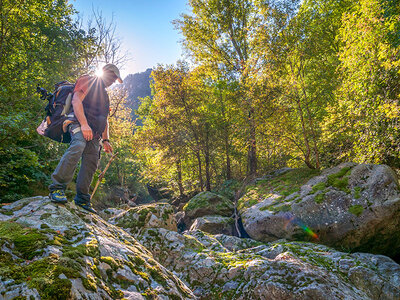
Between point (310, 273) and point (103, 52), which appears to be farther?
point (103, 52)

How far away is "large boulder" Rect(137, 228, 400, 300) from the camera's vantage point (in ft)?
10.8

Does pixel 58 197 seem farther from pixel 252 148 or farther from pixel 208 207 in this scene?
pixel 252 148

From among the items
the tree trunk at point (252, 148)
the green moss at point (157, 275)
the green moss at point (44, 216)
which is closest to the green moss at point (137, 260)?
the green moss at point (157, 275)

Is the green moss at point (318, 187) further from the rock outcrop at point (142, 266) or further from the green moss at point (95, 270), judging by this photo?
the green moss at point (95, 270)

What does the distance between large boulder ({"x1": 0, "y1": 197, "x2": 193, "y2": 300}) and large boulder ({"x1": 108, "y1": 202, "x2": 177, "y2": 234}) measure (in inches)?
104

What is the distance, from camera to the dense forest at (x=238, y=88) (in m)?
7.50

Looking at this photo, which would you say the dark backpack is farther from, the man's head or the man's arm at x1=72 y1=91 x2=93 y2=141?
the man's head

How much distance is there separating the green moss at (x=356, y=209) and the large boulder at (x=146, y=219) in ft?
18.2

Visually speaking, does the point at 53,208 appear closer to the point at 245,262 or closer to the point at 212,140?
the point at 245,262

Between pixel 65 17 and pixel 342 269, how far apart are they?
24527 mm

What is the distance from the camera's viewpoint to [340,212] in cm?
671

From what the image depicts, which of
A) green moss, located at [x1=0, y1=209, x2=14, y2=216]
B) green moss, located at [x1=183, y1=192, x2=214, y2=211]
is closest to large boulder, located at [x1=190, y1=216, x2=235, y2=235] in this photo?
green moss, located at [x1=183, y1=192, x2=214, y2=211]

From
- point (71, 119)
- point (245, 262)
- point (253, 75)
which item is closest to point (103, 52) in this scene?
point (253, 75)

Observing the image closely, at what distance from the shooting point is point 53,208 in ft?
9.92
